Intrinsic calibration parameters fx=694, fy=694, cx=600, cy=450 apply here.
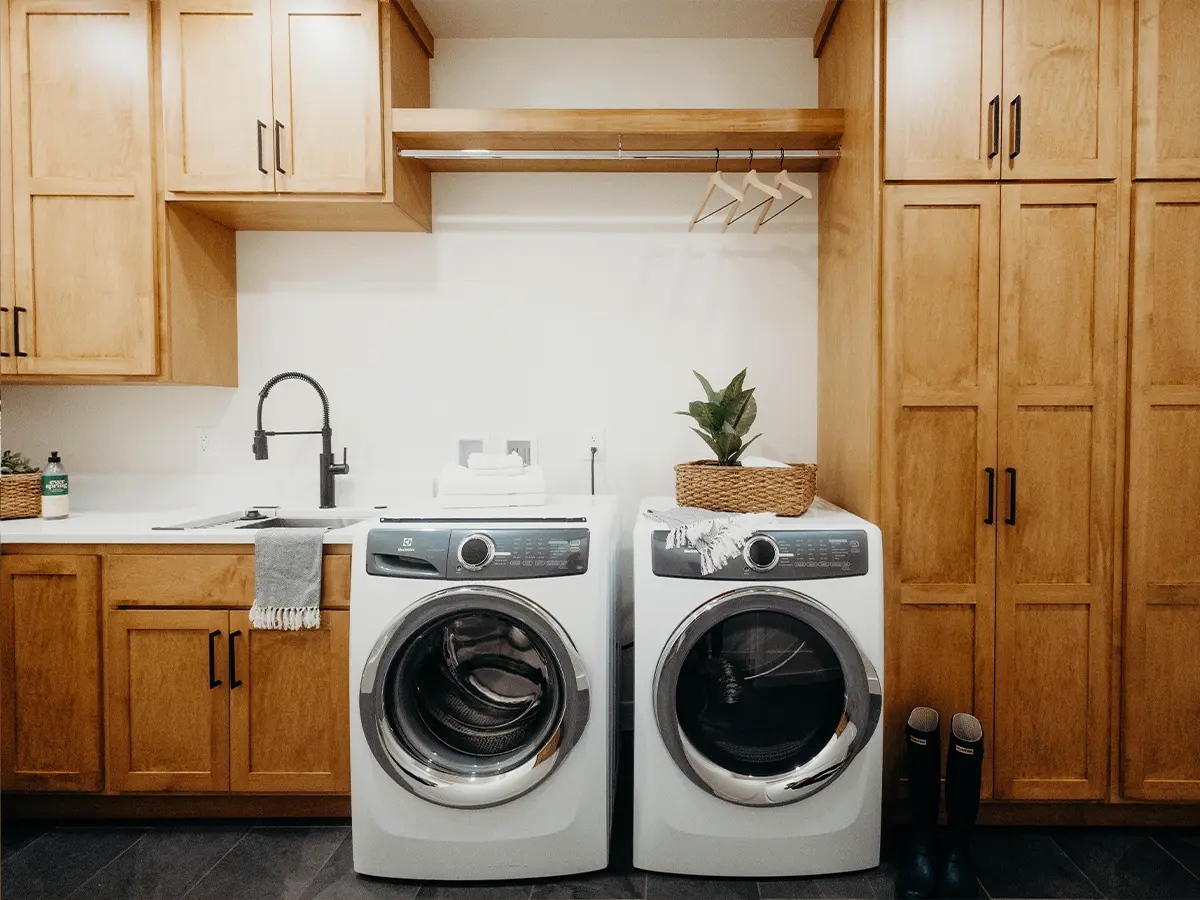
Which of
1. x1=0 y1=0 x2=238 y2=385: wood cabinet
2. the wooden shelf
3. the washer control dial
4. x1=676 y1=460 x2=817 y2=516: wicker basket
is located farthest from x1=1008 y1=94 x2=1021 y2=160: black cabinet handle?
x1=0 y1=0 x2=238 y2=385: wood cabinet

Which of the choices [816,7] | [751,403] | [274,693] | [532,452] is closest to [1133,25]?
[816,7]

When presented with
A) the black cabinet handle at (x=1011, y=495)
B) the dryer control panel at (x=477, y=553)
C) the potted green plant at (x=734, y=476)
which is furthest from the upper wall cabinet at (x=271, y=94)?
the black cabinet handle at (x=1011, y=495)

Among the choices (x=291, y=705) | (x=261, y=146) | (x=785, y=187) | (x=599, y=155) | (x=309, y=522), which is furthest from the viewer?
(x=309, y=522)

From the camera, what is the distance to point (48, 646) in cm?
206

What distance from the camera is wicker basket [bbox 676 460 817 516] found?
197 centimetres

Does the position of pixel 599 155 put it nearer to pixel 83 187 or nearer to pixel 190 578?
pixel 83 187

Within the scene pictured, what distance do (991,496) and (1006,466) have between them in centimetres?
10

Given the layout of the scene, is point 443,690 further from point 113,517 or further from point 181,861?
point 113,517

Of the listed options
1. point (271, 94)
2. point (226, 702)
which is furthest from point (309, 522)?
point (271, 94)

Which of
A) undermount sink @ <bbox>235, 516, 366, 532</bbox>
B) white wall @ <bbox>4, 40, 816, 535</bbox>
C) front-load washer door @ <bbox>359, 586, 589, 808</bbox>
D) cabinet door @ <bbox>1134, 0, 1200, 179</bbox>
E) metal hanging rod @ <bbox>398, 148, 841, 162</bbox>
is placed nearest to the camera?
front-load washer door @ <bbox>359, 586, 589, 808</bbox>

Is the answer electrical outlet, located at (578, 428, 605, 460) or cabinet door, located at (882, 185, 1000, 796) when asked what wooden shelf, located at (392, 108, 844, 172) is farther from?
electrical outlet, located at (578, 428, 605, 460)

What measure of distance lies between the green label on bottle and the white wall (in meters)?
0.28

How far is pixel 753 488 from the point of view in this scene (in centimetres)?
200

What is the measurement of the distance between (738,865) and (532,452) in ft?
4.81
